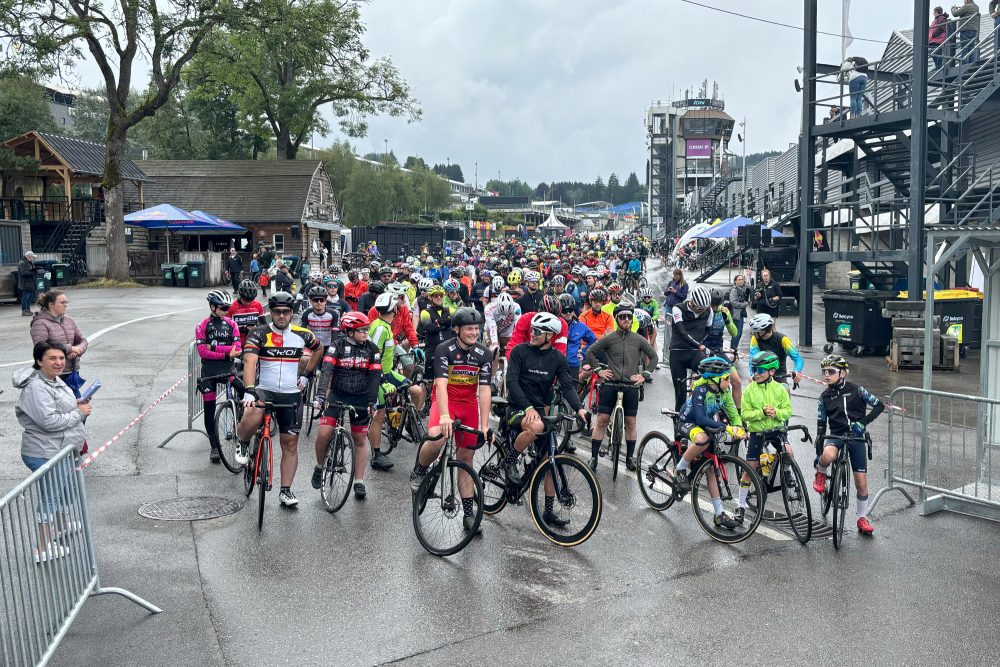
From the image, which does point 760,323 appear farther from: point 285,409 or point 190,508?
point 190,508

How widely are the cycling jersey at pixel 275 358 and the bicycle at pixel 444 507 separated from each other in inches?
62.9

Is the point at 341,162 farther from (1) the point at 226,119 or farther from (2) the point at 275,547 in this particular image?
(2) the point at 275,547

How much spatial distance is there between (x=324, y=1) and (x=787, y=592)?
178ft

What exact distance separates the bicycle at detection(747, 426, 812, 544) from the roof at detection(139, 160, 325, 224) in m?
42.4

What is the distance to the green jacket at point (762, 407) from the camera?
26.5 ft

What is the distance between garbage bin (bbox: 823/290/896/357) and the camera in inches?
786

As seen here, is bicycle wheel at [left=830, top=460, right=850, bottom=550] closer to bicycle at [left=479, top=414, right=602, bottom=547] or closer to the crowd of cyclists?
the crowd of cyclists

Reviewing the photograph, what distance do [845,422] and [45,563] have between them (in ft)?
20.0

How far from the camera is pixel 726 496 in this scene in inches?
328

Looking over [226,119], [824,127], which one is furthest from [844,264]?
[226,119]

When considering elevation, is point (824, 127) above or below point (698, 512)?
above

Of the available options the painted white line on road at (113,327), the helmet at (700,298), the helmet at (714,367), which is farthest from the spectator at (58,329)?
the painted white line on road at (113,327)

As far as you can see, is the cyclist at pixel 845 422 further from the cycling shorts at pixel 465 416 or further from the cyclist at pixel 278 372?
the cyclist at pixel 278 372

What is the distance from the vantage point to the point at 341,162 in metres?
87.4
